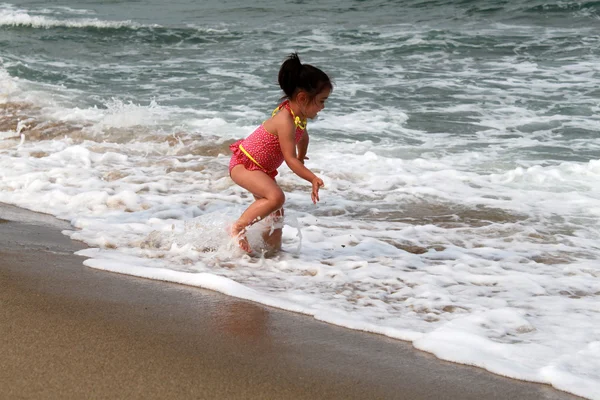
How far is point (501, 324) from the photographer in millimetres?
3525

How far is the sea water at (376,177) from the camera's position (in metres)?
3.77

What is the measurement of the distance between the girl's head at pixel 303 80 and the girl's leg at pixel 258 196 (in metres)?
0.52

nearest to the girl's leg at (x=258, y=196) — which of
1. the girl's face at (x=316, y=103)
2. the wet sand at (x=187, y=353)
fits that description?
the girl's face at (x=316, y=103)

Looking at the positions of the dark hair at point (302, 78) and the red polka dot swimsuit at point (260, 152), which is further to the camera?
the red polka dot swimsuit at point (260, 152)

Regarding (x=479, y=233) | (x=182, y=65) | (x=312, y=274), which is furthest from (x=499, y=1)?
(x=312, y=274)

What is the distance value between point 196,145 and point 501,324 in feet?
15.7

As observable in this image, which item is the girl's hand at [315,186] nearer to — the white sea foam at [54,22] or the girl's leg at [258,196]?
the girl's leg at [258,196]

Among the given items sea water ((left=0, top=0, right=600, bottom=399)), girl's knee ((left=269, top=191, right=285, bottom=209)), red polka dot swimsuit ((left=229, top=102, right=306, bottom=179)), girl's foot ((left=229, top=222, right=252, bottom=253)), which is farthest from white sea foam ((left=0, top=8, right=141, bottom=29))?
girl's knee ((left=269, top=191, right=285, bottom=209))

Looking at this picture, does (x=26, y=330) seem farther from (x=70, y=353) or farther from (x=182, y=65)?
(x=182, y=65)

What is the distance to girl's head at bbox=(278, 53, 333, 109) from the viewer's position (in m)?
4.23

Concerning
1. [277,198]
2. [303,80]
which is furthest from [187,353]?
[303,80]

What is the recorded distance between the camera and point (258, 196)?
4.49m

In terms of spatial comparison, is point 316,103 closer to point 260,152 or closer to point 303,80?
point 303,80

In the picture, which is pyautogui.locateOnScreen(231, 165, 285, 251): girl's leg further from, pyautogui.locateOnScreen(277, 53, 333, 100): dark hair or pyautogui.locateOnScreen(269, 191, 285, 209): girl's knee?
pyautogui.locateOnScreen(277, 53, 333, 100): dark hair
